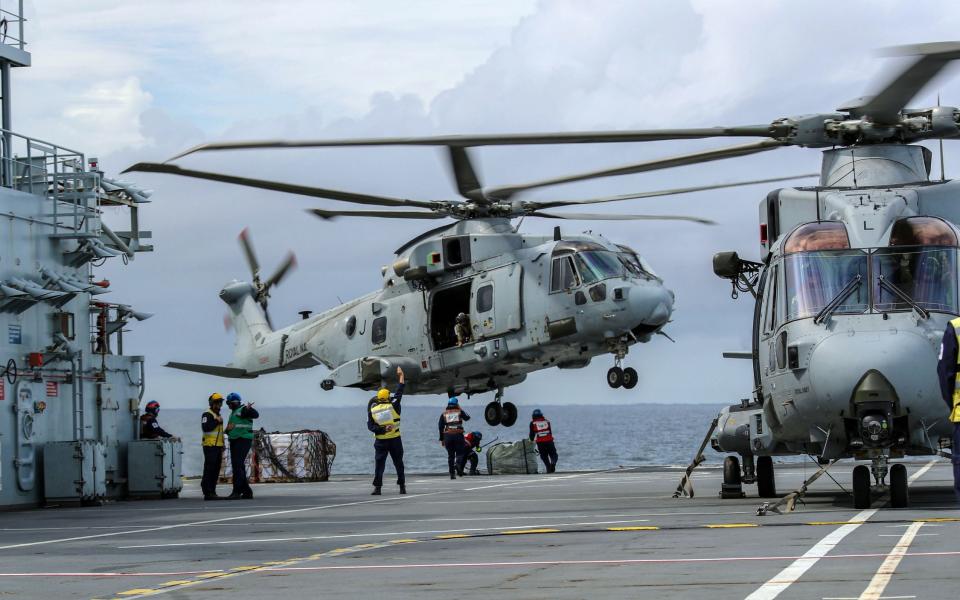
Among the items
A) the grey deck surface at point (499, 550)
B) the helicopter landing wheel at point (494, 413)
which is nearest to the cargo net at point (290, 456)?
the helicopter landing wheel at point (494, 413)

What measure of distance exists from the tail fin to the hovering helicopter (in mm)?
4095

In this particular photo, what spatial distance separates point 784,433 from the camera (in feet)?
48.6

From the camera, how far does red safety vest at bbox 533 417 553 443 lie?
1294 inches

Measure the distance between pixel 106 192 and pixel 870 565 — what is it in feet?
61.4

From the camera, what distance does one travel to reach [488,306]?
1144 inches

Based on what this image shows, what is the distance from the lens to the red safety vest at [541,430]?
32.9 meters

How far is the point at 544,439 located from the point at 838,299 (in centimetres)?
1917

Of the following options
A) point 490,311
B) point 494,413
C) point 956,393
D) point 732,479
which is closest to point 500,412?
point 494,413

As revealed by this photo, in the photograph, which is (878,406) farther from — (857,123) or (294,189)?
(294,189)

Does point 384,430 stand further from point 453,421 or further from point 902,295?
point 902,295

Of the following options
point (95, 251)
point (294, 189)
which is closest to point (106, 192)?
point (95, 251)

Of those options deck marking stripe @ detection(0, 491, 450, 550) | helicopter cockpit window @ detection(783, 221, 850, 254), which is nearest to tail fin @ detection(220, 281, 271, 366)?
deck marking stripe @ detection(0, 491, 450, 550)

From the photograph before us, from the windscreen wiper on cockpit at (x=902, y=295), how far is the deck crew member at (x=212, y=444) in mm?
11987

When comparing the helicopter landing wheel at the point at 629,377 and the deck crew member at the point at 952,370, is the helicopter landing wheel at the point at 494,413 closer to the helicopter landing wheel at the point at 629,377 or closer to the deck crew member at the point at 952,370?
the helicopter landing wheel at the point at 629,377
